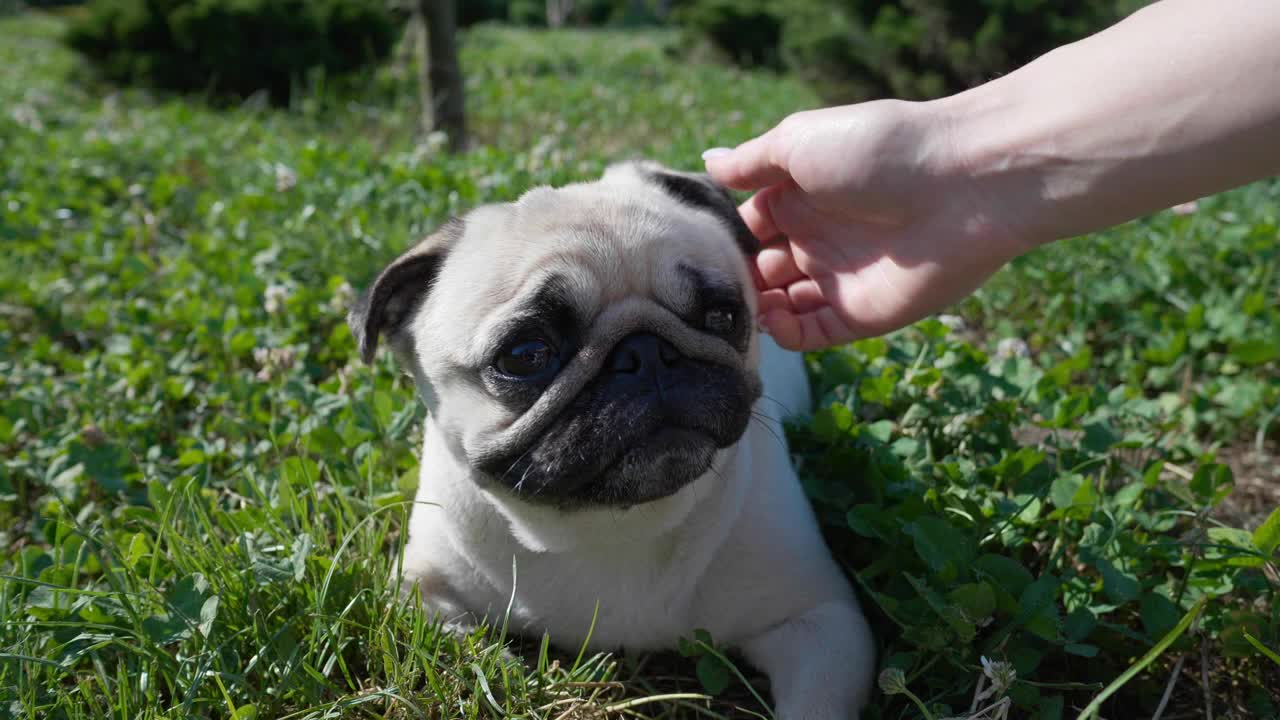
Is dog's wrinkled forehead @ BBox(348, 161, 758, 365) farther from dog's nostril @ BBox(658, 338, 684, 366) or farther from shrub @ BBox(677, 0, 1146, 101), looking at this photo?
shrub @ BBox(677, 0, 1146, 101)

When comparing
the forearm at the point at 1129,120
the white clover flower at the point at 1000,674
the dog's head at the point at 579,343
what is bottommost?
the white clover flower at the point at 1000,674

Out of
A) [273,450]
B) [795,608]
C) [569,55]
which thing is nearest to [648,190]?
[795,608]

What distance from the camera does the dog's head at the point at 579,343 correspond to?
186 cm

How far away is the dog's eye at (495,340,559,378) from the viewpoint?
1.94 meters

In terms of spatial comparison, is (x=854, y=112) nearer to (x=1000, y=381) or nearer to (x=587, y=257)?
(x=587, y=257)

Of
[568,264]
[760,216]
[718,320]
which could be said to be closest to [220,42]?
[760,216]

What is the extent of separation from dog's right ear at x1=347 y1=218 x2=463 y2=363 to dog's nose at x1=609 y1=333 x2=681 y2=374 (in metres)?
0.60

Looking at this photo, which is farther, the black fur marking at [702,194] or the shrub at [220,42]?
the shrub at [220,42]

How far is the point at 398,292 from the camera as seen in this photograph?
2.27m

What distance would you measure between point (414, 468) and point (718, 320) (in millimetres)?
1089

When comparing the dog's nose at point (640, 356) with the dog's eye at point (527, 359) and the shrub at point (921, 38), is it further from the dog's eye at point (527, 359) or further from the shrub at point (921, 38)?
the shrub at point (921, 38)

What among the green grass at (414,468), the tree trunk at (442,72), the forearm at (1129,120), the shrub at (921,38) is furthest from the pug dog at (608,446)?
the shrub at (921,38)

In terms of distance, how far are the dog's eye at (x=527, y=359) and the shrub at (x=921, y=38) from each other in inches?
272

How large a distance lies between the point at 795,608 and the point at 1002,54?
A: 26.1ft
